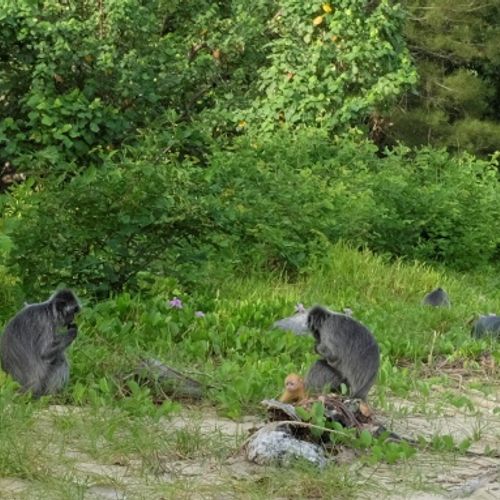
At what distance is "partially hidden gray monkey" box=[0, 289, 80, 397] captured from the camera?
17.9 ft

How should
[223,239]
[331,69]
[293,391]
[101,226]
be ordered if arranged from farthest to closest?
[331,69] < [223,239] < [101,226] < [293,391]

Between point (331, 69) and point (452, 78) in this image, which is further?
point (452, 78)

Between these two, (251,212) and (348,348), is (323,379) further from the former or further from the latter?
(251,212)

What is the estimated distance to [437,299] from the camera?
951 cm

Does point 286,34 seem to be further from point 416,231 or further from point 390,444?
point 390,444

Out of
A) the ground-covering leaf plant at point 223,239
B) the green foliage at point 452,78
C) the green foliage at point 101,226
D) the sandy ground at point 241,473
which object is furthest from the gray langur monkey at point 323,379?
the green foliage at point 452,78

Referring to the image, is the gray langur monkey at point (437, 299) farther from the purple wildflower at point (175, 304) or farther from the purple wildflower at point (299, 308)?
the purple wildflower at point (175, 304)

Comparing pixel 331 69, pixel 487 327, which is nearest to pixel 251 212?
pixel 487 327

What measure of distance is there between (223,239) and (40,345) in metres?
3.98

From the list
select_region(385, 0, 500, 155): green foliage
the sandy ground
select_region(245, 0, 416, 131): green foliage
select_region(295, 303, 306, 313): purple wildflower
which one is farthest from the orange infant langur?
select_region(385, 0, 500, 155): green foliage

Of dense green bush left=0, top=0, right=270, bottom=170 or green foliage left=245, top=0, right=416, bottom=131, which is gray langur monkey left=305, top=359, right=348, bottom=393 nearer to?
dense green bush left=0, top=0, right=270, bottom=170

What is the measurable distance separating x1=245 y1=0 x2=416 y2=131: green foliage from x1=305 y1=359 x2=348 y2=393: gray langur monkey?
32.2 feet

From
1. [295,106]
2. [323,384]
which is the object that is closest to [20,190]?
[323,384]

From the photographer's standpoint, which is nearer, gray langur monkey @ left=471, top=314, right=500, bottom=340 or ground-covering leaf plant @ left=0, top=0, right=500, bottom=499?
ground-covering leaf plant @ left=0, top=0, right=500, bottom=499
